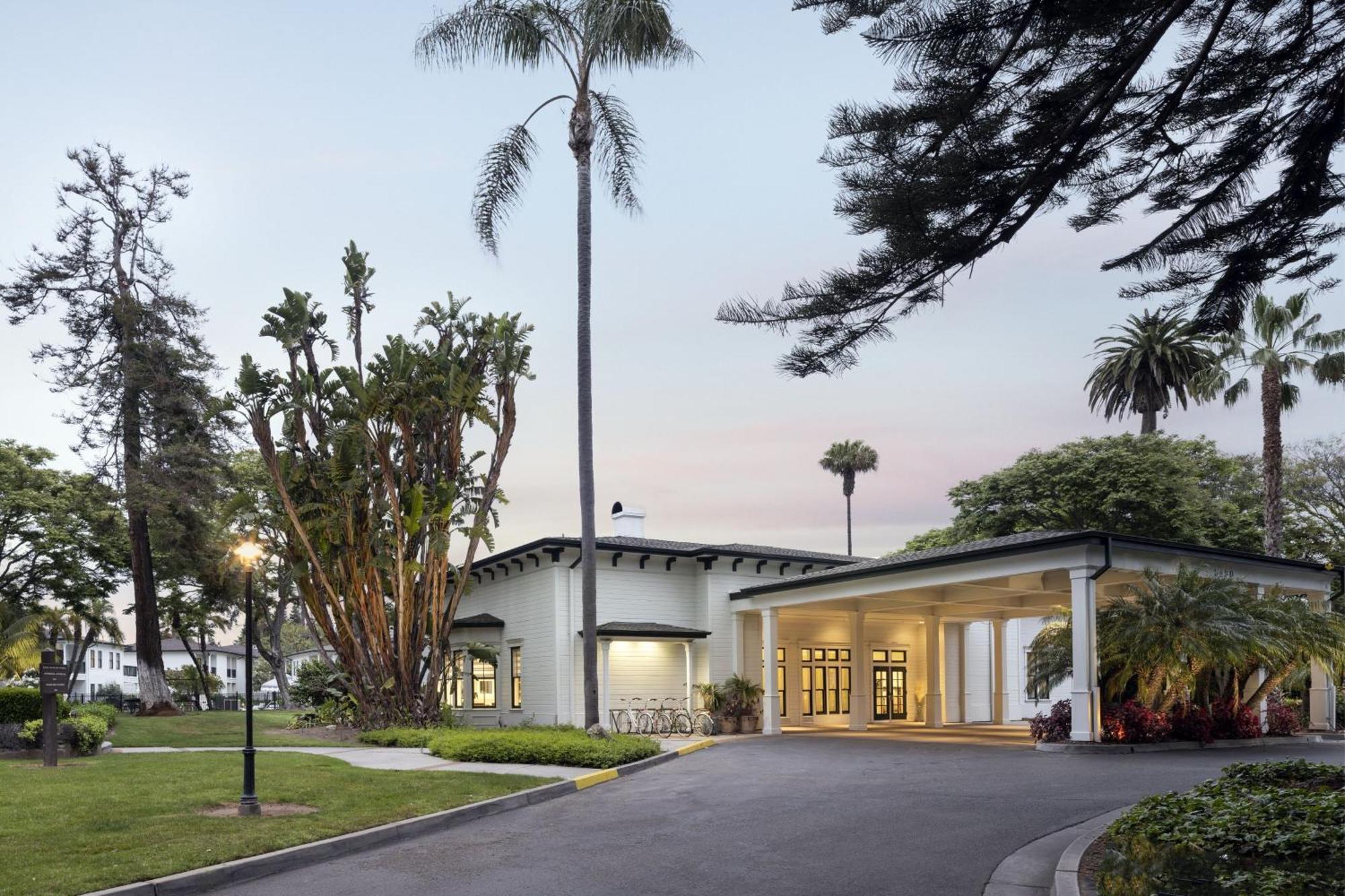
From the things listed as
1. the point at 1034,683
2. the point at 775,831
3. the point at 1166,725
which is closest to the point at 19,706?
the point at 775,831

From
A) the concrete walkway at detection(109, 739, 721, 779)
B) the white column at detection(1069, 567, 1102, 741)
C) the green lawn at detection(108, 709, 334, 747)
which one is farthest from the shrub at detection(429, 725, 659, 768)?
the white column at detection(1069, 567, 1102, 741)

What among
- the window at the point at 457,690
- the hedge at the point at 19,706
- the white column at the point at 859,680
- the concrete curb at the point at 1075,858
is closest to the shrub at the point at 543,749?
the hedge at the point at 19,706

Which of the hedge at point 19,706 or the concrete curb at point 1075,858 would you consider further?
the hedge at point 19,706

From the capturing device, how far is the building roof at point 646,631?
1011 inches

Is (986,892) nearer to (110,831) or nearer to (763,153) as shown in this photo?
(763,153)

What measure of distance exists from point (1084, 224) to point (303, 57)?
52.5 ft

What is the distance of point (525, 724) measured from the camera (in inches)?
1013

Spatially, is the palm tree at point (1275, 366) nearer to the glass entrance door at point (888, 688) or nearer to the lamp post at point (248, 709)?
the glass entrance door at point (888, 688)

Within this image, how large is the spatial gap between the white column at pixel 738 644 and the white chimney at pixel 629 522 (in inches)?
167

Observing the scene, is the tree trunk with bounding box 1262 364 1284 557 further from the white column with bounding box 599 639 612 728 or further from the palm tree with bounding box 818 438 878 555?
the palm tree with bounding box 818 438 878 555

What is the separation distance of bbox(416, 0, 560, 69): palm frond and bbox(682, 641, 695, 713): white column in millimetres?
14069

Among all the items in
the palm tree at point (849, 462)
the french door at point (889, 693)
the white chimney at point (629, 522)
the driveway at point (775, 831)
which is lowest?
the french door at point (889, 693)

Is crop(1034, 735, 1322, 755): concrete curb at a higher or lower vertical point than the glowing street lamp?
lower

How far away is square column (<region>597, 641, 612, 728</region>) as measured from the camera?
2519cm
